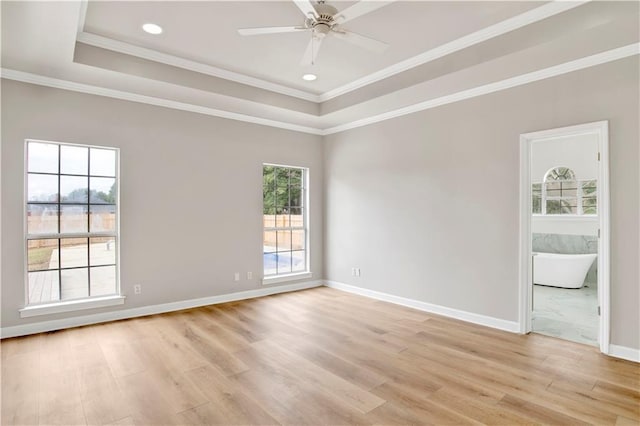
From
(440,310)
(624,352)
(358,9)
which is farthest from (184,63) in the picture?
(624,352)

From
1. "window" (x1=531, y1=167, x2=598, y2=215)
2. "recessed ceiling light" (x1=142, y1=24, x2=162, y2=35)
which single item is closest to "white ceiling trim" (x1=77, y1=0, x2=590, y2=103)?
"recessed ceiling light" (x1=142, y1=24, x2=162, y2=35)

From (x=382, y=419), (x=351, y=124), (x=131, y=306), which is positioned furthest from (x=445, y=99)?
(x=131, y=306)

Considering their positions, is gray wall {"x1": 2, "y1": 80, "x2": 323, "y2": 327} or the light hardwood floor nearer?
the light hardwood floor

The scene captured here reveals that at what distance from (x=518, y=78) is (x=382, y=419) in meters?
3.62

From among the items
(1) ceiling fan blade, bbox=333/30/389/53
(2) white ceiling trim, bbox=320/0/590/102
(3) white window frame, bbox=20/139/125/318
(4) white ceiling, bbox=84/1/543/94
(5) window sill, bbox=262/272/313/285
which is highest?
(4) white ceiling, bbox=84/1/543/94

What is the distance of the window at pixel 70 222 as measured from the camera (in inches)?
149

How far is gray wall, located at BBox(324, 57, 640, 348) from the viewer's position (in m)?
3.10

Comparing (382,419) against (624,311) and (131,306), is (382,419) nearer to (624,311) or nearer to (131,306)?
(624,311)

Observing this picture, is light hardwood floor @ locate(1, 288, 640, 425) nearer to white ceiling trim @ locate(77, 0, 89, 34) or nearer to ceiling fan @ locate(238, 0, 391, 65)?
ceiling fan @ locate(238, 0, 391, 65)

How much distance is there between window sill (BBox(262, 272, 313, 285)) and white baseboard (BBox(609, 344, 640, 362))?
4088 mm

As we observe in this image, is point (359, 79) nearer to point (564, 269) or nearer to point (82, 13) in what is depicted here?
point (82, 13)

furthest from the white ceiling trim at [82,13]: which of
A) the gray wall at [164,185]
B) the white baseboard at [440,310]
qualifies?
the white baseboard at [440,310]

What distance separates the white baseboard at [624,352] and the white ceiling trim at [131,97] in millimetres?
4908

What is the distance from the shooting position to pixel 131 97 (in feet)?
14.0
